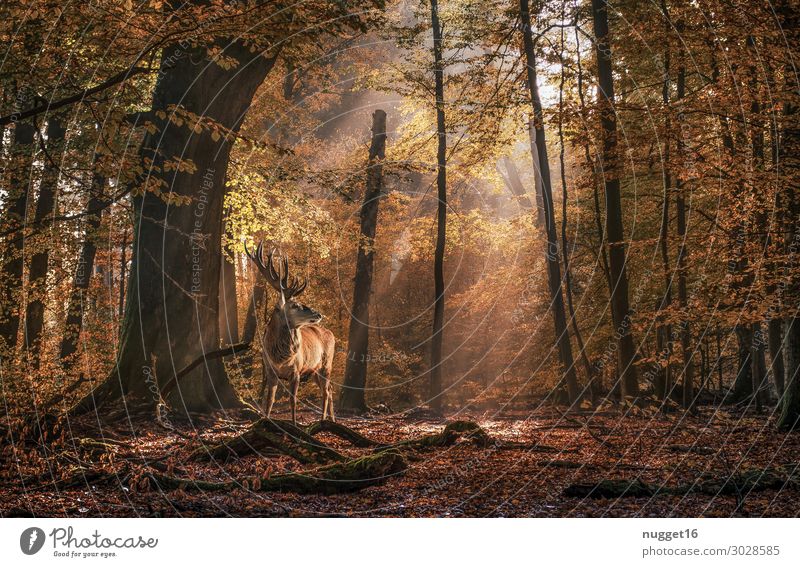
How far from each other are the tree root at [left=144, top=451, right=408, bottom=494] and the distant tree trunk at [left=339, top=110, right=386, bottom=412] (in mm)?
10755

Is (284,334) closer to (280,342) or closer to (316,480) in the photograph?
(280,342)

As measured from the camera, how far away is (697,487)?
698 cm

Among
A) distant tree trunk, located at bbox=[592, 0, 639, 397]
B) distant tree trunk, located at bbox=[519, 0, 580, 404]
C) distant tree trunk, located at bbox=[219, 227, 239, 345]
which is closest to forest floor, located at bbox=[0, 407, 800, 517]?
distant tree trunk, located at bbox=[592, 0, 639, 397]

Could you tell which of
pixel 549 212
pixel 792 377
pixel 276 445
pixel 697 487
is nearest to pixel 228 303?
pixel 549 212

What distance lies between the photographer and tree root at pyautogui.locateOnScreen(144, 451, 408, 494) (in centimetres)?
682

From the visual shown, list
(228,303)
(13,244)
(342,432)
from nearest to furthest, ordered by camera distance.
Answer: (342,432) → (13,244) → (228,303)

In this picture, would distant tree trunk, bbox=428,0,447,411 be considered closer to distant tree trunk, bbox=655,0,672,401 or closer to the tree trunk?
distant tree trunk, bbox=655,0,672,401

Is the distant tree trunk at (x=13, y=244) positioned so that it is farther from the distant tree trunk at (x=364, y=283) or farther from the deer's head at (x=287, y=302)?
the distant tree trunk at (x=364, y=283)

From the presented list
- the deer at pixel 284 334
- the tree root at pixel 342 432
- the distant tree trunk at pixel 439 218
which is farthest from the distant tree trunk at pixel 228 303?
the tree root at pixel 342 432

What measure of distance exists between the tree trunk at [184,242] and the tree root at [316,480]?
13.7 feet

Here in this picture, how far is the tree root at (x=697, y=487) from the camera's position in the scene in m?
6.77
